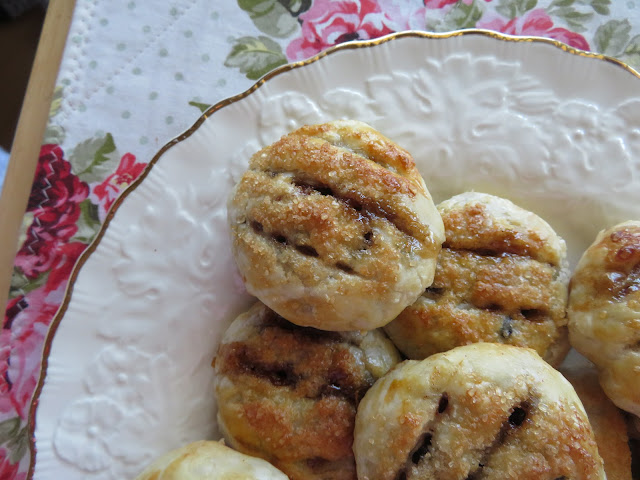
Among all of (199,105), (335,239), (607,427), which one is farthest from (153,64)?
(607,427)

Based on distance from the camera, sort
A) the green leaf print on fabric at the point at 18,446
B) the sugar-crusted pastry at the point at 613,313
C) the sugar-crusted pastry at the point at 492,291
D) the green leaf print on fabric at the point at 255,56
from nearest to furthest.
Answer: the sugar-crusted pastry at the point at 613,313, the sugar-crusted pastry at the point at 492,291, the green leaf print on fabric at the point at 18,446, the green leaf print on fabric at the point at 255,56

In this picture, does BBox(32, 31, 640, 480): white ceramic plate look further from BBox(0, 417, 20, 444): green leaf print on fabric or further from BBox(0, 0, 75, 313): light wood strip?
BBox(0, 0, 75, 313): light wood strip

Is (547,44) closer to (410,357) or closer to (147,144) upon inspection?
(410,357)

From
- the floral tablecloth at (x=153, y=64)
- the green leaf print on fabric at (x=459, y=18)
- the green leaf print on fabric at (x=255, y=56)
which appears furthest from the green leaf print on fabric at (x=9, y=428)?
the green leaf print on fabric at (x=459, y=18)

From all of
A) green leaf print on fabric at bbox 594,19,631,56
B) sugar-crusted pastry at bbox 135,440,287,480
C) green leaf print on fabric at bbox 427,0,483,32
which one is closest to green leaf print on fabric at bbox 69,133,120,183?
sugar-crusted pastry at bbox 135,440,287,480

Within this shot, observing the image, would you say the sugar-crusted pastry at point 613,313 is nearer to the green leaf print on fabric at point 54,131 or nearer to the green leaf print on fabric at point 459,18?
the green leaf print on fabric at point 459,18

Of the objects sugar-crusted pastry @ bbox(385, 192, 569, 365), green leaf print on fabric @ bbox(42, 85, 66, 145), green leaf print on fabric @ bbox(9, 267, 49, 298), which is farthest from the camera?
green leaf print on fabric @ bbox(42, 85, 66, 145)
